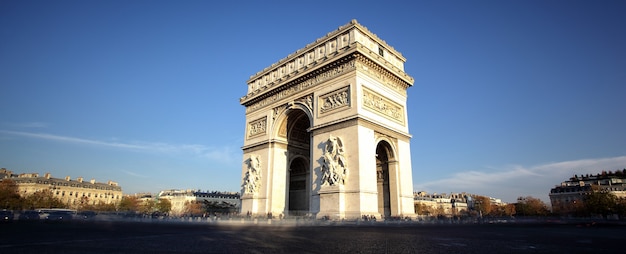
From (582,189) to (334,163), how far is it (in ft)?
223

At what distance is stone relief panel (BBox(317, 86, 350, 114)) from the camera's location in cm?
1866

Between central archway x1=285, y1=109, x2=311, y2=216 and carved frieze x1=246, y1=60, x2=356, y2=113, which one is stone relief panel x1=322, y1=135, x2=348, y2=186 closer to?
carved frieze x1=246, y1=60, x2=356, y2=113

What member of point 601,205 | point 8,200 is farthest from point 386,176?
point 8,200

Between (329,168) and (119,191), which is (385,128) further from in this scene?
(119,191)

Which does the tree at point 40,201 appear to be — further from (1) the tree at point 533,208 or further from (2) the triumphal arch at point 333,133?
(1) the tree at point 533,208

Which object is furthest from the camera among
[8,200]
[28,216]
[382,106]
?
[8,200]

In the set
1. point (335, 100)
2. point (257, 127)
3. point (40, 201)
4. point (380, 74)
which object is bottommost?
point (40, 201)

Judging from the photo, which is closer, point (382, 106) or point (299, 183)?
point (382, 106)

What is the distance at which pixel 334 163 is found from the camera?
57.9ft

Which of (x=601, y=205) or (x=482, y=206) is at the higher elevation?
(x=601, y=205)

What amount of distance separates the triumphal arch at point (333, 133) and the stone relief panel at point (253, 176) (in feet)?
0.22

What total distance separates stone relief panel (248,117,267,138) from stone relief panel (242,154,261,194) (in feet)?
6.07

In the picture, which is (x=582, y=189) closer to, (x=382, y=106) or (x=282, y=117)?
(x=382, y=106)

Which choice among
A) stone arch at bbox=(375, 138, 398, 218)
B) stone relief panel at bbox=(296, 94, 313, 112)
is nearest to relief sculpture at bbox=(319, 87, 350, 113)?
stone relief panel at bbox=(296, 94, 313, 112)
